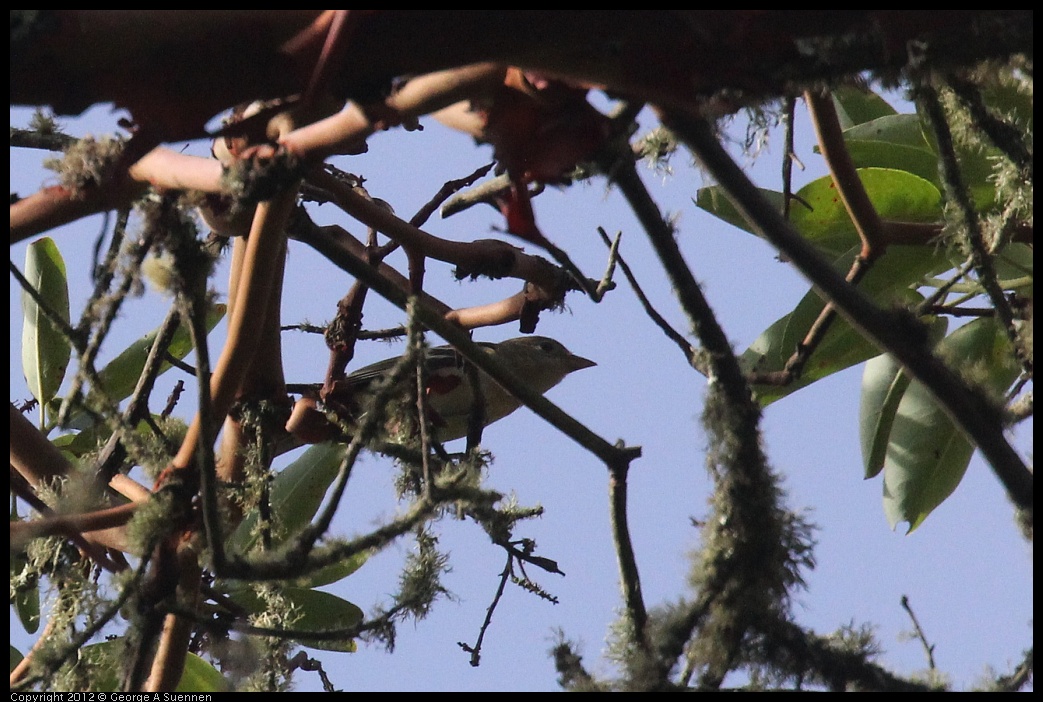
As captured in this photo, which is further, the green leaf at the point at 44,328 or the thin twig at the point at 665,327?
the green leaf at the point at 44,328

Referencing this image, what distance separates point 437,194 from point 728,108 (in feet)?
5.42

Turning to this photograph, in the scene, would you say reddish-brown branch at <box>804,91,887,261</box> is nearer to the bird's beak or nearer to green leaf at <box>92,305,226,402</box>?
green leaf at <box>92,305,226,402</box>

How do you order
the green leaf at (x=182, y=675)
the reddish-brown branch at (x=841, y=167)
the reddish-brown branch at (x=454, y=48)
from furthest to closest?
the green leaf at (x=182, y=675)
the reddish-brown branch at (x=841, y=167)
the reddish-brown branch at (x=454, y=48)

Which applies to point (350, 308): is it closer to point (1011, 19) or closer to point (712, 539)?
point (712, 539)

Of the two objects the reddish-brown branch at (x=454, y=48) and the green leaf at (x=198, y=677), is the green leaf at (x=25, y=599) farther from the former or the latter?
the reddish-brown branch at (x=454, y=48)

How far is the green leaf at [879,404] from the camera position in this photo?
102 inches

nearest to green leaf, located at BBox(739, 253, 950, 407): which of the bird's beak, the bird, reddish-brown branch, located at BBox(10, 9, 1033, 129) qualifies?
the bird

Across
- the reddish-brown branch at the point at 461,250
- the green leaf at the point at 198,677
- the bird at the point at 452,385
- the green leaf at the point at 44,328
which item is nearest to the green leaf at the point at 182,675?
the green leaf at the point at 198,677

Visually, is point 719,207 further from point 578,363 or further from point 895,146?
point 578,363

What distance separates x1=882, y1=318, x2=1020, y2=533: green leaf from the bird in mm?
970

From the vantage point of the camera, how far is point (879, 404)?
2.65m

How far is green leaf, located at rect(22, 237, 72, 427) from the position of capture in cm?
273

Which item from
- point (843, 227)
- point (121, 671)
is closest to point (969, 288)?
point (843, 227)

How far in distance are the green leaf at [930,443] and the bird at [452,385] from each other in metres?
0.97
